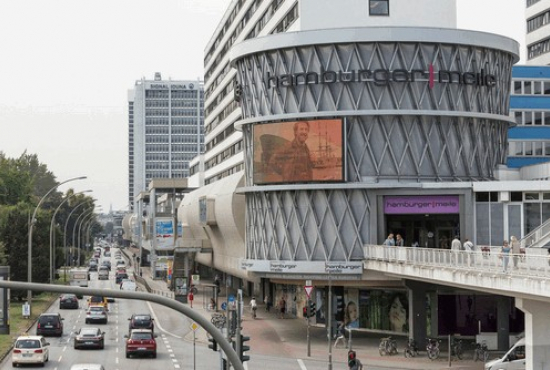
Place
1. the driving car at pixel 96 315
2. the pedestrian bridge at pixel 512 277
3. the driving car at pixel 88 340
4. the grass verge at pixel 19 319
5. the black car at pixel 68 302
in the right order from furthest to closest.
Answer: the black car at pixel 68 302, the driving car at pixel 96 315, the grass verge at pixel 19 319, the driving car at pixel 88 340, the pedestrian bridge at pixel 512 277

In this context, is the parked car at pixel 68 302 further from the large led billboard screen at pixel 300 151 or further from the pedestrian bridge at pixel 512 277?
the pedestrian bridge at pixel 512 277

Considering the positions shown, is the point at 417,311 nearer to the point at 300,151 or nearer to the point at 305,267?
the point at 305,267

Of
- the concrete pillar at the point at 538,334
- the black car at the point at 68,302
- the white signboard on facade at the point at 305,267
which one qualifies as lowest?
the black car at the point at 68,302

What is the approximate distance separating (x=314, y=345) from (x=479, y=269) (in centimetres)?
1940

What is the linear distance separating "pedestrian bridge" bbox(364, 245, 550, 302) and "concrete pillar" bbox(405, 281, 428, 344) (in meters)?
2.12

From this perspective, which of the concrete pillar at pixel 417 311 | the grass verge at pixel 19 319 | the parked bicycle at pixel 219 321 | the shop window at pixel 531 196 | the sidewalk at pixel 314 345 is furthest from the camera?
the parked bicycle at pixel 219 321

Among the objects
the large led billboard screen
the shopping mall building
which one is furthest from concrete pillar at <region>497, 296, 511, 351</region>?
the large led billboard screen

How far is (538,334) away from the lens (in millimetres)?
38531

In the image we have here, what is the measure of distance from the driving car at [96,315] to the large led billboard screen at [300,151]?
14876 mm

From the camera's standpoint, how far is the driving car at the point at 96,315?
6769 centimetres

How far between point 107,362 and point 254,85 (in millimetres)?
24028

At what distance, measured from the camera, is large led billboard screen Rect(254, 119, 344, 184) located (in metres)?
60.6

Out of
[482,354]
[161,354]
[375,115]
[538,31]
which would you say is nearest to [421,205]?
[375,115]

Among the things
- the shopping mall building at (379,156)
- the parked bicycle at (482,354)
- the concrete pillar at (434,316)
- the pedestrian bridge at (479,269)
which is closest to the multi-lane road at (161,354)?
the pedestrian bridge at (479,269)
